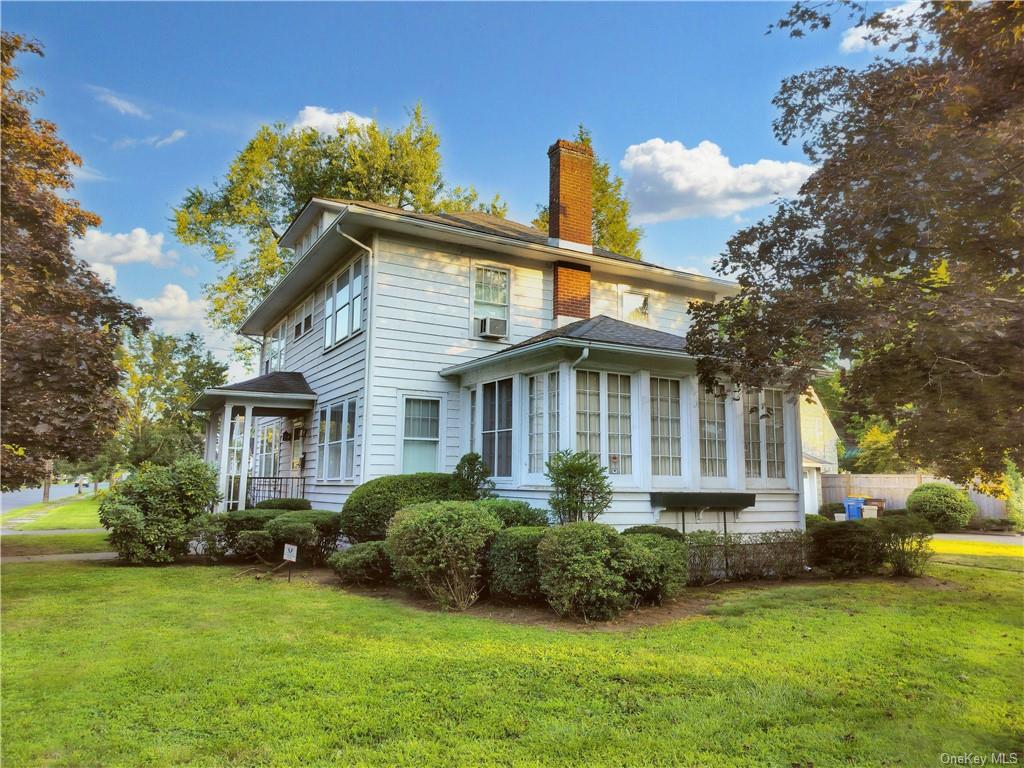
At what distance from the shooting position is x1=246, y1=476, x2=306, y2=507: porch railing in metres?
15.6

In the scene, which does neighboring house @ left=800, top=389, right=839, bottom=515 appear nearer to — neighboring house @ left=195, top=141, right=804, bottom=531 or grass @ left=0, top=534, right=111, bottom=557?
neighboring house @ left=195, top=141, right=804, bottom=531

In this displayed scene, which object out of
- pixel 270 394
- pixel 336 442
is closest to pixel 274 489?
pixel 270 394

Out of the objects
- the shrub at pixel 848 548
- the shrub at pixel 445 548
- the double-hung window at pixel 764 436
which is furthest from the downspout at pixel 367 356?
the shrub at pixel 848 548

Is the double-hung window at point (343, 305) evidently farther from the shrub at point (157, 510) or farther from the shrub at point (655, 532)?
the shrub at point (655, 532)

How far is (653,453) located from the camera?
392 inches

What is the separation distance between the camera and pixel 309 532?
34.5ft

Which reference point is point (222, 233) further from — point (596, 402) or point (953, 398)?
point (953, 398)

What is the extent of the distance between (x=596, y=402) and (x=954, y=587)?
6.03 m

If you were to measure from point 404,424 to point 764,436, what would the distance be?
6593 mm

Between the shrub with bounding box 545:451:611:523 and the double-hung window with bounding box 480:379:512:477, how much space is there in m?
2.06

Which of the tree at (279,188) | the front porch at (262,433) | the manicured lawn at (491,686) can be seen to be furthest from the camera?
the tree at (279,188)

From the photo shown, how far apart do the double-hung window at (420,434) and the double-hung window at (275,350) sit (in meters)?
8.40

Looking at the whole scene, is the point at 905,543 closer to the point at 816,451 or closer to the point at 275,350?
the point at 275,350

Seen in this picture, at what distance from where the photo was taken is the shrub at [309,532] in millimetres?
10538
